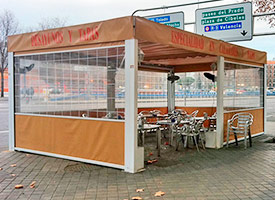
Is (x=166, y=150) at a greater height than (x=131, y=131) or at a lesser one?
lesser

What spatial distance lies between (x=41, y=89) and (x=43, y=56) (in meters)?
0.75

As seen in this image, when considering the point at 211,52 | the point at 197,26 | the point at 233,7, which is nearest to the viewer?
the point at 211,52

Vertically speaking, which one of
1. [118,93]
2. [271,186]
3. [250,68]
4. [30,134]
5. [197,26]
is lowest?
[271,186]

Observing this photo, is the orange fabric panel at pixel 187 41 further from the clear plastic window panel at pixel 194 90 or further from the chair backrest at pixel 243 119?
the clear plastic window panel at pixel 194 90

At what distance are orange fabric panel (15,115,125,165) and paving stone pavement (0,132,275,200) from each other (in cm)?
24

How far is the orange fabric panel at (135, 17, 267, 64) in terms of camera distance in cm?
553

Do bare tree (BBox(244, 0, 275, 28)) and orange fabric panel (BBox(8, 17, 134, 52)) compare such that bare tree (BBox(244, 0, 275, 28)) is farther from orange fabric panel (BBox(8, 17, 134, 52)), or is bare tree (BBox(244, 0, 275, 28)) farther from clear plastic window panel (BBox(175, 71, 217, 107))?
orange fabric panel (BBox(8, 17, 134, 52))

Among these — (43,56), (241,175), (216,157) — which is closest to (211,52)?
(216,157)

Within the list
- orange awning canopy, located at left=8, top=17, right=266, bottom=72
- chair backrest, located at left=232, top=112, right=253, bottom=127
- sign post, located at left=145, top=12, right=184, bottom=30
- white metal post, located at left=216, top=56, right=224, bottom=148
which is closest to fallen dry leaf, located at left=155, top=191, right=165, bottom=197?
orange awning canopy, located at left=8, top=17, right=266, bottom=72

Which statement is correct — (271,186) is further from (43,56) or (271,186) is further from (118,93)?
(43,56)

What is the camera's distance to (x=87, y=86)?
20.5 ft

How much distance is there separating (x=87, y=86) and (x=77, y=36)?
1.03 meters

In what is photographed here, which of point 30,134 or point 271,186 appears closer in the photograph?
point 271,186

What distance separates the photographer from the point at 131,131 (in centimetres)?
550
